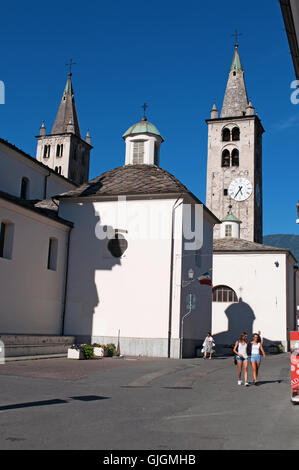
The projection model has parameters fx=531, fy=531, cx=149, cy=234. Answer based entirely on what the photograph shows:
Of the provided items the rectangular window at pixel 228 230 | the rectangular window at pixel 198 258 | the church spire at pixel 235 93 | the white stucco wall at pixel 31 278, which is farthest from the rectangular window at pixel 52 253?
the church spire at pixel 235 93

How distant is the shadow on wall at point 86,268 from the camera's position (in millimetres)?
27391

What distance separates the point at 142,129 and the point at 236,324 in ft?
55.3

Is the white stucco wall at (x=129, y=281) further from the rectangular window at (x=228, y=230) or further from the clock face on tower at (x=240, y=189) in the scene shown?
Result: the clock face on tower at (x=240, y=189)

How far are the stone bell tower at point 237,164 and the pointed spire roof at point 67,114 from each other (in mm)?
22229

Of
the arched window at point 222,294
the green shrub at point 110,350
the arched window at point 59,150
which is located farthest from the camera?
the arched window at point 59,150

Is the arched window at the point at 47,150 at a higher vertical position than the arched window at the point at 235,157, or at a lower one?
higher

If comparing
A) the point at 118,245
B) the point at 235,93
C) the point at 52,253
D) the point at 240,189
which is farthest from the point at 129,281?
the point at 235,93

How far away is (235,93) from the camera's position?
64.6 meters

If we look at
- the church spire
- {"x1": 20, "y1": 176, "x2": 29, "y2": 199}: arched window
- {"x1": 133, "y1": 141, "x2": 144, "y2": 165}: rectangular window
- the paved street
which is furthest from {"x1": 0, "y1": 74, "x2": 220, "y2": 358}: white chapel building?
the church spire

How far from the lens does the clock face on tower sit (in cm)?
5866

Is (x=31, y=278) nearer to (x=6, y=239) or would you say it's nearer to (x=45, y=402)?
(x=6, y=239)

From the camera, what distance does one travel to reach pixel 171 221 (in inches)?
1063

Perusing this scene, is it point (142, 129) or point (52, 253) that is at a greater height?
point (142, 129)

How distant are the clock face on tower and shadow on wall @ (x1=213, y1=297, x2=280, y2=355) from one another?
20.0m
